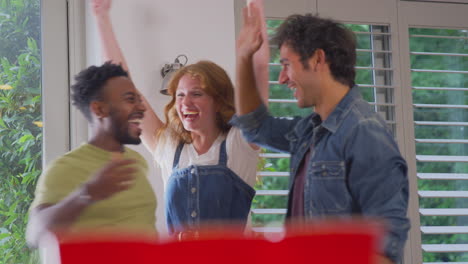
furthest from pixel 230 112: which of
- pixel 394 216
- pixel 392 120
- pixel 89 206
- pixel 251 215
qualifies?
pixel 392 120

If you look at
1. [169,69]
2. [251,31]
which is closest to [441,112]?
[169,69]

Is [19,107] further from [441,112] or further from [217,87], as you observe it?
[441,112]

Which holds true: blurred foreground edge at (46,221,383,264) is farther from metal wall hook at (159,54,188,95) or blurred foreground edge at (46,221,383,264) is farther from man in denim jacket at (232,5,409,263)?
metal wall hook at (159,54,188,95)

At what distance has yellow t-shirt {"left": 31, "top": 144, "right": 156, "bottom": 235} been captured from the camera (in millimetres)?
792

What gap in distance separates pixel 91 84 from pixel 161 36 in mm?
1642

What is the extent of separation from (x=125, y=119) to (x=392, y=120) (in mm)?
2441

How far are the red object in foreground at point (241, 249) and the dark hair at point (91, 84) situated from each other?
784 mm

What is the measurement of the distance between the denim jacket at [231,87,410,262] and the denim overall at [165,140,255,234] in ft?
0.88

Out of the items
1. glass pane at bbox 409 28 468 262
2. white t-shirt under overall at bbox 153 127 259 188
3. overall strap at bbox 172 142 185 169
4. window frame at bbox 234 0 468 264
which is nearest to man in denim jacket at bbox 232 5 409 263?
white t-shirt under overall at bbox 153 127 259 188

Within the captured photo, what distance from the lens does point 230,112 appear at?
171cm

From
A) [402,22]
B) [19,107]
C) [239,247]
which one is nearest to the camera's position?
[239,247]

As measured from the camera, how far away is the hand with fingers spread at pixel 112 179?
65 cm

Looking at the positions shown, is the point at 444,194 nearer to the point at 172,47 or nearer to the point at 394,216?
the point at 172,47

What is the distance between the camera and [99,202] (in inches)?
30.2
